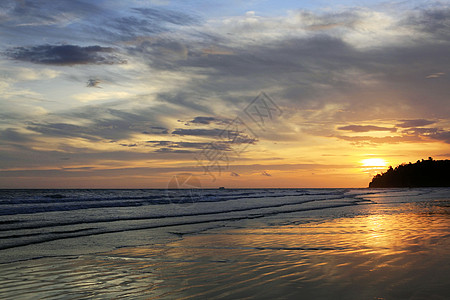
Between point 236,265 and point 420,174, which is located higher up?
point 420,174

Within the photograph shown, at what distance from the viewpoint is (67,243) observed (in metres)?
12.0

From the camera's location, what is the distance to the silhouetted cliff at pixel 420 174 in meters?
158

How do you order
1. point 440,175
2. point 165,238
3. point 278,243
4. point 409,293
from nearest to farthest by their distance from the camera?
point 409,293 → point 278,243 → point 165,238 → point 440,175

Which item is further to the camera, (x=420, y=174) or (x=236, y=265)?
(x=420, y=174)

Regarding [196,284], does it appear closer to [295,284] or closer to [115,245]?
[295,284]

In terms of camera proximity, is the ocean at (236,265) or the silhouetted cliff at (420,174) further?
the silhouetted cliff at (420,174)

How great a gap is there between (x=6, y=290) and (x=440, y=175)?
177235 mm

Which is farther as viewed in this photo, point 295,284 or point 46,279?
point 46,279

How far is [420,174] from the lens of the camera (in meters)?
166

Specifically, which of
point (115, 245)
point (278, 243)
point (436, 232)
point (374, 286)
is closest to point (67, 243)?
point (115, 245)

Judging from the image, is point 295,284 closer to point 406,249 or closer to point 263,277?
point 263,277

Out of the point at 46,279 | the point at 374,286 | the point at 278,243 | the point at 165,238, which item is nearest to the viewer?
the point at 374,286

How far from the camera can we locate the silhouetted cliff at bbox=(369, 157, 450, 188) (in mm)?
157500

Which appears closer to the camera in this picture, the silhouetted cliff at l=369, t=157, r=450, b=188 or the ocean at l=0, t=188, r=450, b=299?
the ocean at l=0, t=188, r=450, b=299
